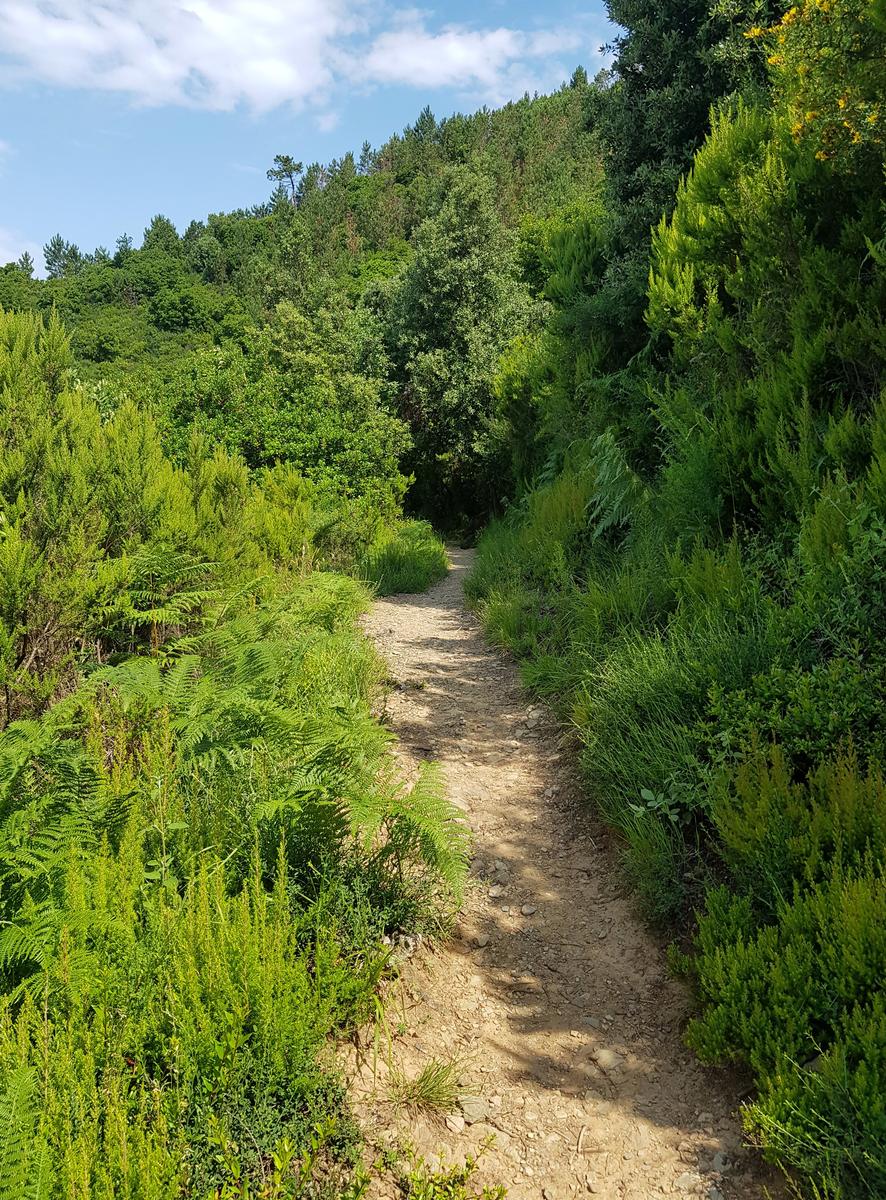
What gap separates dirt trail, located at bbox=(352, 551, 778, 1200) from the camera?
2.37 meters

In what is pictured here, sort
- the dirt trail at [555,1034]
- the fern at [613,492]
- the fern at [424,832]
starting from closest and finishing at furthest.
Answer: the dirt trail at [555,1034]
the fern at [424,832]
the fern at [613,492]

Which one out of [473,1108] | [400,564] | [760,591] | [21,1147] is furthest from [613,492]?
[21,1147]

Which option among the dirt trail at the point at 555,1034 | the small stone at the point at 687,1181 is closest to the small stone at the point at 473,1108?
the dirt trail at the point at 555,1034

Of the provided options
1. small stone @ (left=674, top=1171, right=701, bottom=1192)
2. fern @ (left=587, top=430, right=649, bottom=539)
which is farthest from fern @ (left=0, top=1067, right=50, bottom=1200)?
fern @ (left=587, top=430, right=649, bottom=539)

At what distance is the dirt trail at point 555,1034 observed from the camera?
2.37m

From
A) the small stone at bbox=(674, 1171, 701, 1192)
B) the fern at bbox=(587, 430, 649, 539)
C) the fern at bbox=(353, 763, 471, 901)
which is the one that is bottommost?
the small stone at bbox=(674, 1171, 701, 1192)

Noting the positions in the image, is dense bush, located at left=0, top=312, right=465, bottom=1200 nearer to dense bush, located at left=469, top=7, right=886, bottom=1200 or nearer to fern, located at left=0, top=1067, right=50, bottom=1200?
fern, located at left=0, top=1067, right=50, bottom=1200

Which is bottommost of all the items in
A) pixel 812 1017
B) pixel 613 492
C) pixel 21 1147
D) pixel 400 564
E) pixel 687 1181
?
pixel 687 1181

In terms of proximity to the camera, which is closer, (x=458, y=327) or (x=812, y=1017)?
(x=812, y=1017)

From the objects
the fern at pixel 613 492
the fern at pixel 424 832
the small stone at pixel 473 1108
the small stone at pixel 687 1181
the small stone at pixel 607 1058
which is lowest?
the small stone at pixel 687 1181

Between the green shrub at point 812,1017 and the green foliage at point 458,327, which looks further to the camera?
the green foliage at point 458,327

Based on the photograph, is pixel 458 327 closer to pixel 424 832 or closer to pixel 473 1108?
pixel 424 832

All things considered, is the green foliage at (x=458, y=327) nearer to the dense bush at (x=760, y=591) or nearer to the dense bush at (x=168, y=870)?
the dense bush at (x=760, y=591)

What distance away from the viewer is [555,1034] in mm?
2926
